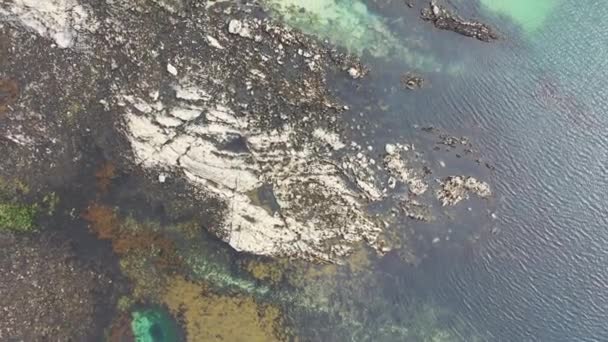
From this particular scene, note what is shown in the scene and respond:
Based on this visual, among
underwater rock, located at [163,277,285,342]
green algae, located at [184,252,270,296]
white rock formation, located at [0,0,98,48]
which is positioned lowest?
underwater rock, located at [163,277,285,342]

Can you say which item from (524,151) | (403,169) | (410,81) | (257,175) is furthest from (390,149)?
(524,151)

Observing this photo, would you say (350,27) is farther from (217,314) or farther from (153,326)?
(153,326)

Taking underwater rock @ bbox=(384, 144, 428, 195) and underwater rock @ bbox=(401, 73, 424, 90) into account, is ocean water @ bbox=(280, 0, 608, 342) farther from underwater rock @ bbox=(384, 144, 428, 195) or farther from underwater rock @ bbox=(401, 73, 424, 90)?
underwater rock @ bbox=(384, 144, 428, 195)

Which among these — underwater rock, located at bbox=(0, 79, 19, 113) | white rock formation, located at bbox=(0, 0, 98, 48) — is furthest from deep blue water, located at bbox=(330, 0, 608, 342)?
underwater rock, located at bbox=(0, 79, 19, 113)

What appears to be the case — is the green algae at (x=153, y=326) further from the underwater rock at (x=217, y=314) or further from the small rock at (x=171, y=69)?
the small rock at (x=171, y=69)

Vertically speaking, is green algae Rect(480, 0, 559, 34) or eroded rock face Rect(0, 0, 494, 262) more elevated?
green algae Rect(480, 0, 559, 34)

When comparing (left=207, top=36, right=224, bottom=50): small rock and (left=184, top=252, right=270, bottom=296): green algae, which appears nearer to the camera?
(left=207, top=36, right=224, bottom=50): small rock
